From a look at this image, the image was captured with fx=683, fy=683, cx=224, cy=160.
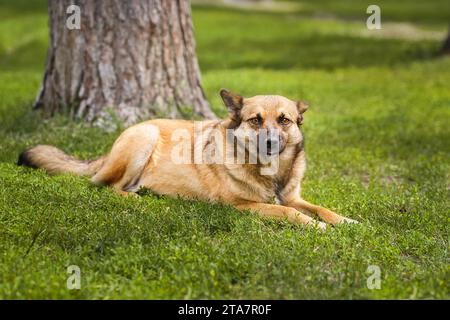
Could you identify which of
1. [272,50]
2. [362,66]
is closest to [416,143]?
[362,66]

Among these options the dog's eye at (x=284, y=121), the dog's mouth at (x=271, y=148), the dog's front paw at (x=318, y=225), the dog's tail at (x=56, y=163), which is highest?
the dog's eye at (x=284, y=121)

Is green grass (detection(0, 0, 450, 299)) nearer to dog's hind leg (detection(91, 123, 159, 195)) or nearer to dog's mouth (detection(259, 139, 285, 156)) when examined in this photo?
dog's hind leg (detection(91, 123, 159, 195))

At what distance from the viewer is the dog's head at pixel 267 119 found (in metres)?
6.45

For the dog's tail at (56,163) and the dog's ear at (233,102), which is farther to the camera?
the dog's tail at (56,163)

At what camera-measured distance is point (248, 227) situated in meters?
6.08

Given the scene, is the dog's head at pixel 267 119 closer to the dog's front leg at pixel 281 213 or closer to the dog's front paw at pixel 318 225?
the dog's front leg at pixel 281 213

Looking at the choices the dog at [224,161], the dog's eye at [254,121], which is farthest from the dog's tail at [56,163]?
the dog's eye at [254,121]

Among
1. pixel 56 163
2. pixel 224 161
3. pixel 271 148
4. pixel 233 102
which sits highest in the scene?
pixel 233 102

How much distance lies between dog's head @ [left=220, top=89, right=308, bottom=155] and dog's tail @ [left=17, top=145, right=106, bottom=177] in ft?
5.80

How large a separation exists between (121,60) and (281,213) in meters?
4.02

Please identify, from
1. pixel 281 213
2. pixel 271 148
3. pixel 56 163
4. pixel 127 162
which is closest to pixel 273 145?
pixel 271 148

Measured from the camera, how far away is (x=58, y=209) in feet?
20.6

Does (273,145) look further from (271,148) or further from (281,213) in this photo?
(281,213)

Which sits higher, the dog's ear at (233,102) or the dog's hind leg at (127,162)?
the dog's ear at (233,102)
